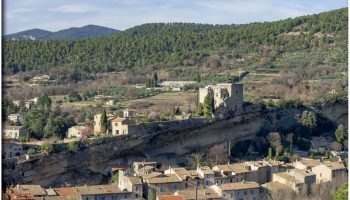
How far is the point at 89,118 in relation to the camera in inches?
1037

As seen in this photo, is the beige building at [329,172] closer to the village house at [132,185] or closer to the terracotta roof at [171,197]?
the terracotta roof at [171,197]

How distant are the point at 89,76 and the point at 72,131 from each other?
1709 cm

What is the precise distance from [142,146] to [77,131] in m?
2.20

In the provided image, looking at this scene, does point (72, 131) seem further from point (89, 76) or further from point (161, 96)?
point (89, 76)

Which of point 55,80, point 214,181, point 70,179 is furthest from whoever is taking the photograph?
point 55,80

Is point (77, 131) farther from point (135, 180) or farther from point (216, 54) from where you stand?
point (216, 54)

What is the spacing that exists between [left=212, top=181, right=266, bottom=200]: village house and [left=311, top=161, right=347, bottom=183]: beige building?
2.03m

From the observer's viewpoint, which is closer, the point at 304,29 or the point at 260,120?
the point at 260,120

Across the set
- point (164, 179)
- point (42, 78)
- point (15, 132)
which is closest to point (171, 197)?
point (164, 179)

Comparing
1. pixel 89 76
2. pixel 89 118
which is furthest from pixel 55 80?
pixel 89 118

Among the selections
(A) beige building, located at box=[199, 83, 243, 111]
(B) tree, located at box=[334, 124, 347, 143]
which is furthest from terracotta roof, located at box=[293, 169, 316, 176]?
(A) beige building, located at box=[199, 83, 243, 111]

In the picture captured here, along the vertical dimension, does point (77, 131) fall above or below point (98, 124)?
below

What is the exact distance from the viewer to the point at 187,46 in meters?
46.2

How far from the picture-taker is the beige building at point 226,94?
25.6 meters
